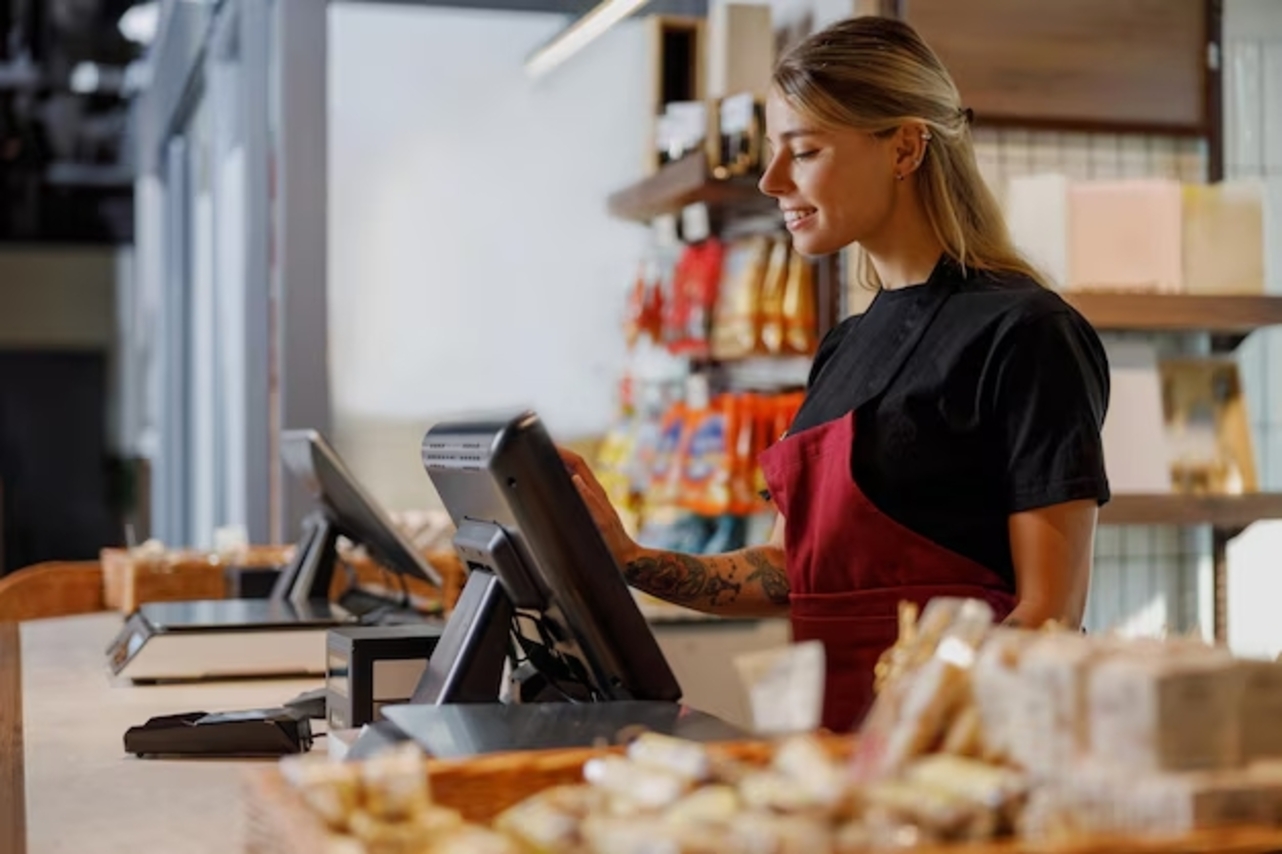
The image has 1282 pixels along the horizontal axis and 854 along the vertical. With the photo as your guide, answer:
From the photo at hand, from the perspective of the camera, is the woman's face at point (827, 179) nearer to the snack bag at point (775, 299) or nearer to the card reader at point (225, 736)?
the card reader at point (225, 736)

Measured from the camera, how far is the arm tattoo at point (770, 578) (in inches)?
105

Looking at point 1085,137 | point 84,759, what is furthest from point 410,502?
point 84,759

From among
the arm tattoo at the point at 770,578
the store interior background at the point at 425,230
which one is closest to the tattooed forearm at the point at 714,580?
the arm tattoo at the point at 770,578

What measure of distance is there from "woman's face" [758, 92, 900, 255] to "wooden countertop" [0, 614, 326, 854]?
0.92 meters

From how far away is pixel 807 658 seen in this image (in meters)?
1.31

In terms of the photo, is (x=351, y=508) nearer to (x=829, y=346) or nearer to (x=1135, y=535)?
(x=829, y=346)

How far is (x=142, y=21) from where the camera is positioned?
34.7ft

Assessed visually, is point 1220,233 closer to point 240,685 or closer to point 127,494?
point 240,685

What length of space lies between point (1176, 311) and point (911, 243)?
2.11 m

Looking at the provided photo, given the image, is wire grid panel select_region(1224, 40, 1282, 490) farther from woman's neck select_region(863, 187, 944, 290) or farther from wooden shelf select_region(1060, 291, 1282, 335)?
woman's neck select_region(863, 187, 944, 290)

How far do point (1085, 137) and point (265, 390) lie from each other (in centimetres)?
309

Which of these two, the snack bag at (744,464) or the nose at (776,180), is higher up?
the nose at (776,180)

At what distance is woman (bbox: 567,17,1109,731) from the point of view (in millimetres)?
2273

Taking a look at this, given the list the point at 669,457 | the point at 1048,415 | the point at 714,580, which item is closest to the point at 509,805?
the point at 1048,415
